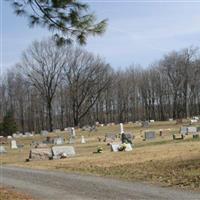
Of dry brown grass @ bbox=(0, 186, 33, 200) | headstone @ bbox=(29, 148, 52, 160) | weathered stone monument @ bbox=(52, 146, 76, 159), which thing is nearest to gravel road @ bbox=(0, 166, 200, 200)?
dry brown grass @ bbox=(0, 186, 33, 200)

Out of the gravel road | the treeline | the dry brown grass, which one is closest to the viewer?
the gravel road

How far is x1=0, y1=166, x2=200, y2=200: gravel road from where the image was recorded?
11421 mm

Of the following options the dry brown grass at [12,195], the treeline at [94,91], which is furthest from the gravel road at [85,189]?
the treeline at [94,91]

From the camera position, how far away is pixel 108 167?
1936 cm

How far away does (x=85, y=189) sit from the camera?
43.2 feet

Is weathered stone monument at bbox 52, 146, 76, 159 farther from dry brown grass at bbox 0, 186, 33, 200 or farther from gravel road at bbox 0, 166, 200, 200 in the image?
dry brown grass at bbox 0, 186, 33, 200

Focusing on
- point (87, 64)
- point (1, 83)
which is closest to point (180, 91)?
point (87, 64)

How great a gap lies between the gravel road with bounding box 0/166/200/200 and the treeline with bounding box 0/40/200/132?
70.1 metres

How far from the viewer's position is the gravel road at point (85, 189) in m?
11.4

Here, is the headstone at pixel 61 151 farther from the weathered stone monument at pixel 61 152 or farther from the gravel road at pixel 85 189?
the gravel road at pixel 85 189

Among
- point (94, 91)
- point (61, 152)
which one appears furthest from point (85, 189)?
point (94, 91)

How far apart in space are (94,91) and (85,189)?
83.9 meters

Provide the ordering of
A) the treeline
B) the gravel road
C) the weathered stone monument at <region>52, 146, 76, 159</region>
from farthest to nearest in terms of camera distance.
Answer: the treeline < the weathered stone monument at <region>52, 146, 76, 159</region> < the gravel road

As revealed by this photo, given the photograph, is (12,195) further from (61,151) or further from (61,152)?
(61,151)
